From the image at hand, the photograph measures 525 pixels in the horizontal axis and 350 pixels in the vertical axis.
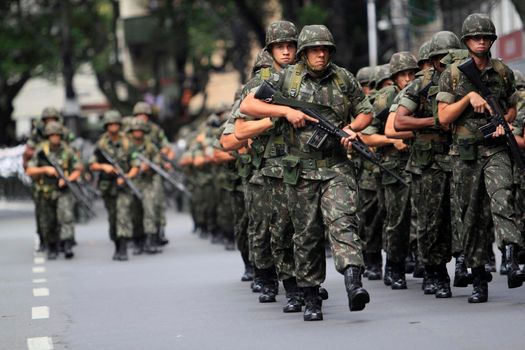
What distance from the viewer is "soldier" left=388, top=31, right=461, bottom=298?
1249 cm

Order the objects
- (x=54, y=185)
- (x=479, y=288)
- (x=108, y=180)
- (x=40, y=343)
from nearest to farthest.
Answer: (x=40, y=343), (x=479, y=288), (x=108, y=180), (x=54, y=185)

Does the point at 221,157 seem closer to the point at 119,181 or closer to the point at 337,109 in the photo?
the point at 119,181

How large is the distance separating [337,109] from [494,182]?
135 centimetres

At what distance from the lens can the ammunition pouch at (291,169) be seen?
11203 mm

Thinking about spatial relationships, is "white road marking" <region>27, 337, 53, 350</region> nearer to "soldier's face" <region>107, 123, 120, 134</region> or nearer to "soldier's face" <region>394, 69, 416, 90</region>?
"soldier's face" <region>394, 69, 416, 90</region>

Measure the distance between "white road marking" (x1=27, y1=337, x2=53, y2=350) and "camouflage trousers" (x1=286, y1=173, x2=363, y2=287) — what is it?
6.12 feet

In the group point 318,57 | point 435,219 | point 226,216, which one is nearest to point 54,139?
A: point 226,216

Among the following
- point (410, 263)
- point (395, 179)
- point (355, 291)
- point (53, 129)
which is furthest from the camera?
point (53, 129)

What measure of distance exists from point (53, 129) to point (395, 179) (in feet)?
24.2

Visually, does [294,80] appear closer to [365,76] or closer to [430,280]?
[430,280]

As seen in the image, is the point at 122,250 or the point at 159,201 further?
the point at 159,201

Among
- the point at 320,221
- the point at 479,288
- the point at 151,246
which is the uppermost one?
the point at 320,221

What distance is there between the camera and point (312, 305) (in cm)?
1129

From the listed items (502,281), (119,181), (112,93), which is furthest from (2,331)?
(112,93)
